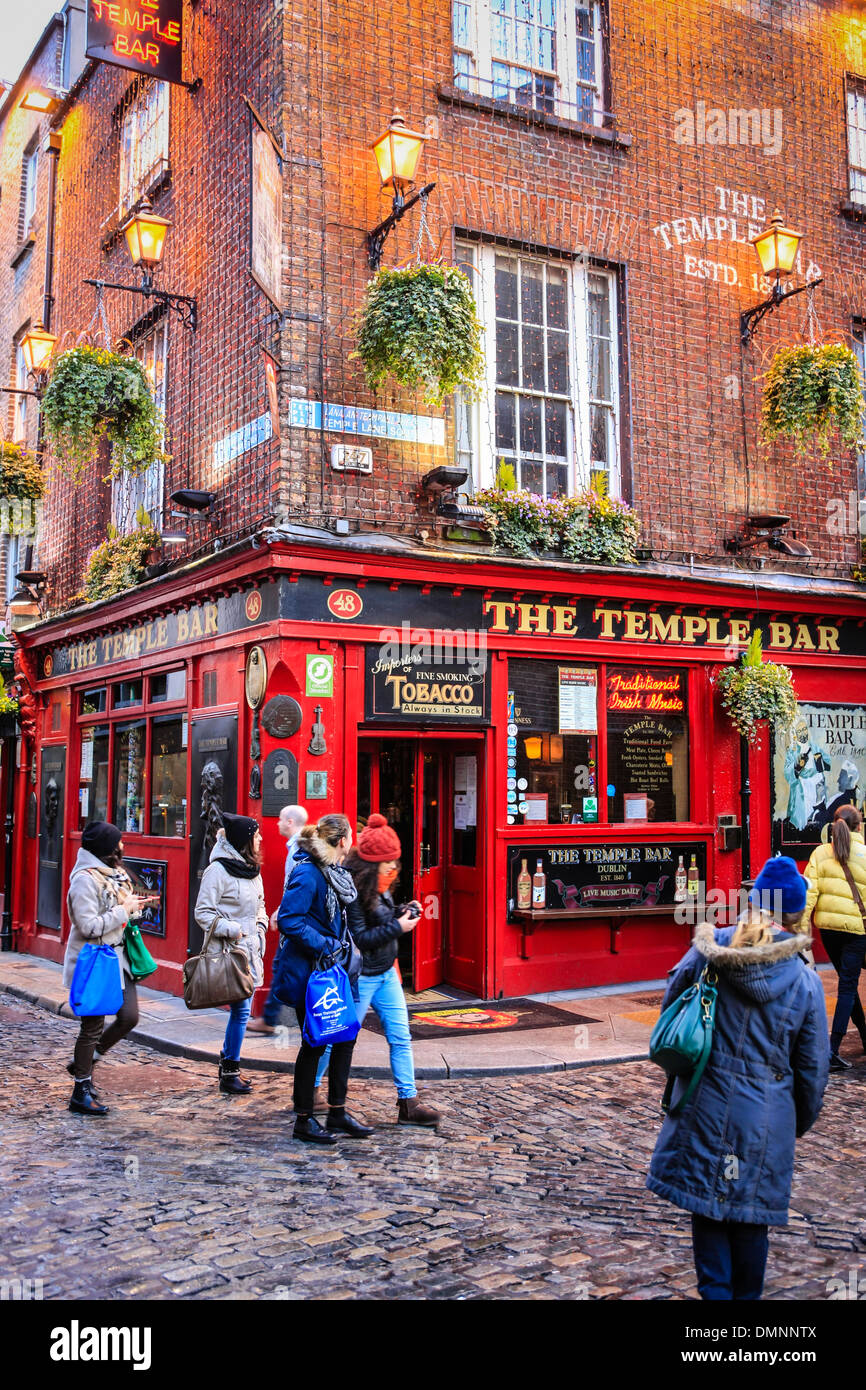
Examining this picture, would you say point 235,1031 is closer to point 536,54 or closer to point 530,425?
point 530,425

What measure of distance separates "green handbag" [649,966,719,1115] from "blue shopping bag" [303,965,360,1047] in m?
3.02

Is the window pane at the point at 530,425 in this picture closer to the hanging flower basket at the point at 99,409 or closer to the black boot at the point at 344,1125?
the hanging flower basket at the point at 99,409

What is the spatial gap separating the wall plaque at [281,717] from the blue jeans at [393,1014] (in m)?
3.44

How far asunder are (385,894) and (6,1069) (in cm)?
361

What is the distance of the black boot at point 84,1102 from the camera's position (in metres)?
6.92

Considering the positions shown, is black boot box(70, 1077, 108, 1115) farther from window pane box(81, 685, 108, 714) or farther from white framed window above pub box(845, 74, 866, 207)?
white framed window above pub box(845, 74, 866, 207)

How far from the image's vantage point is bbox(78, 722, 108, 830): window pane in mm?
14320

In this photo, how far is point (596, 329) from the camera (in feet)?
39.6

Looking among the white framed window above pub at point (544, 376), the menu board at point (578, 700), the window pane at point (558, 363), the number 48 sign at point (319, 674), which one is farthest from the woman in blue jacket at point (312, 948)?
the window pane at point (558, 363)

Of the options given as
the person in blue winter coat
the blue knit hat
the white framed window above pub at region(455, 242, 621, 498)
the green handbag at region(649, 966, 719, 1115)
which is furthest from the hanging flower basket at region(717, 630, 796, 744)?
the green handbag at region(649, 966, 719, 1115)

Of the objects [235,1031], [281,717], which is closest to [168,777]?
[281,717]

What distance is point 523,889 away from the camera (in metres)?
10.8

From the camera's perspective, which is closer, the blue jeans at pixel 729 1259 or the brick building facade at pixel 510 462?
the blue jeans at pixel 729 1259

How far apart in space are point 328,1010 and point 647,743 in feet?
21.0
